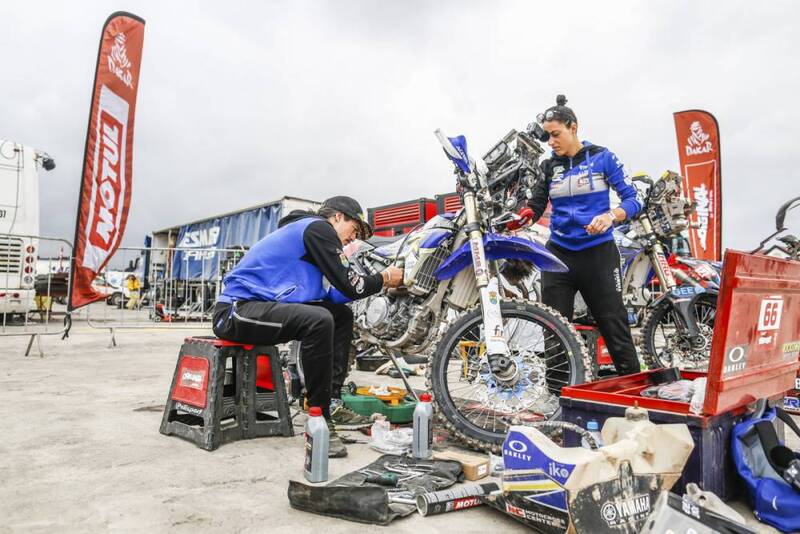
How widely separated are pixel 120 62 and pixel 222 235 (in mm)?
9911

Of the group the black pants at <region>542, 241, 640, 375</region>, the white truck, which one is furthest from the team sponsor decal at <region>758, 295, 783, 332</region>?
the white truck

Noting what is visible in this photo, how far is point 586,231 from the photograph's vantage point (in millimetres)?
3234

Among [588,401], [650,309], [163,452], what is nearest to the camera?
[588,401]

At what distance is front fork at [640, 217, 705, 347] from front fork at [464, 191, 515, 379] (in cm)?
236

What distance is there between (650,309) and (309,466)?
3700 mm

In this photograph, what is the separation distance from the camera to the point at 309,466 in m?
2.25

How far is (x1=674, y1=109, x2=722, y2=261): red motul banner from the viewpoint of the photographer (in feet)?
36.1

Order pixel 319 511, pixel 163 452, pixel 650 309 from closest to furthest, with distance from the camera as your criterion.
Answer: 1. pixel 319 511
2. pixel 163 452
3. pixel 650 309

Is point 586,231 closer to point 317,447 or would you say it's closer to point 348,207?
point 348,207

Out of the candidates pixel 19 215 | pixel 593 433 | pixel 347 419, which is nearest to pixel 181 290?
pixel 19 215

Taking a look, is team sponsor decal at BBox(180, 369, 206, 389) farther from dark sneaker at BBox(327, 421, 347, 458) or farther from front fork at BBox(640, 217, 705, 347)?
front fork at BBox(640, 217, 705, 347)

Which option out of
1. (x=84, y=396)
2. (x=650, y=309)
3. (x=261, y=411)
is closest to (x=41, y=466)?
A: (x=261, y=411)

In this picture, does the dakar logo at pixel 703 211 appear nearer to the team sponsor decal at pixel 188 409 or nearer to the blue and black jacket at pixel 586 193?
the blue and black jacket at pixel 586 193

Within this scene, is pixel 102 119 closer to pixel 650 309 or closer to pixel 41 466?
pixel 41 466
